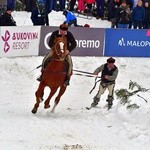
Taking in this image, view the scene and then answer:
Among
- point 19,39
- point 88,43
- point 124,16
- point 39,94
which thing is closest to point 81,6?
point 124,16

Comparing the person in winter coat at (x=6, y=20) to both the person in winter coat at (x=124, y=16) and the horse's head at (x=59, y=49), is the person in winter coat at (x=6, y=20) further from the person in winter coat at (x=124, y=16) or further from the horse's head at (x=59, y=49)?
the horse's head at (x=59, y=49)

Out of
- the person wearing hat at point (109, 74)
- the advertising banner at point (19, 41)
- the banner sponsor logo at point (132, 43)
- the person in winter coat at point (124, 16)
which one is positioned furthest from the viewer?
the person in winter coat at point (124, 16)

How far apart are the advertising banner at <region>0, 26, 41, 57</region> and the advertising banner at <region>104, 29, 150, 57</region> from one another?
9.97ft

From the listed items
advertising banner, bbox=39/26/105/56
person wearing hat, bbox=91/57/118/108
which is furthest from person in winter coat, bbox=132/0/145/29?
person wearing hat, bbox=91/57/118/108

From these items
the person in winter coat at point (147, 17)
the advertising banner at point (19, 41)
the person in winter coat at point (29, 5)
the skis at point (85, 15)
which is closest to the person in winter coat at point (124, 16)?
the person in winter coat at point (147, 17)

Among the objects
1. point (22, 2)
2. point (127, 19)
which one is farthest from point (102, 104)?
point (22, 2)

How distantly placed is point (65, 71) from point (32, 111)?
134 cm

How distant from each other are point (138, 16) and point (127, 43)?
221 centimetres

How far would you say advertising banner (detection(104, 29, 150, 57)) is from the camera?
63.3 feet

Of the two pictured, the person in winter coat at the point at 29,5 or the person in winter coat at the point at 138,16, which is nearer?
the person in winter coat at the point at 138,16

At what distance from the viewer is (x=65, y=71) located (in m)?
A: 11.3

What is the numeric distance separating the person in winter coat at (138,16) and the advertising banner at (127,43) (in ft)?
5.54

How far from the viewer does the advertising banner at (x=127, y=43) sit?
19297 mm

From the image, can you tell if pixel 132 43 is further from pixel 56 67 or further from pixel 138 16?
pixel 56 67
